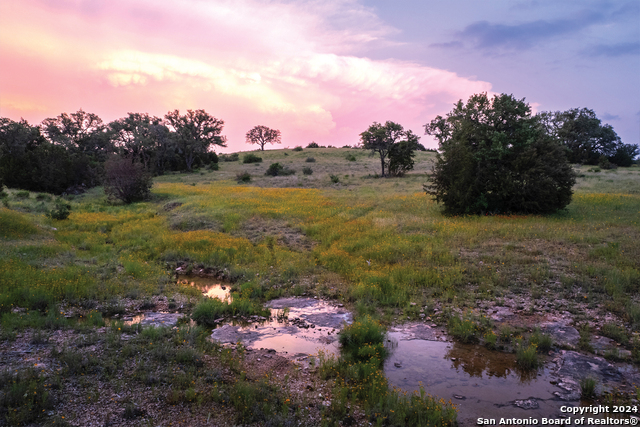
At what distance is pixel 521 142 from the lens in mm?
20266

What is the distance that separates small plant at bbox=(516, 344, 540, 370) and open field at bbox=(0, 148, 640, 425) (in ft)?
3.84

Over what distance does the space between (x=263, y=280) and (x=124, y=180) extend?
2266 cm

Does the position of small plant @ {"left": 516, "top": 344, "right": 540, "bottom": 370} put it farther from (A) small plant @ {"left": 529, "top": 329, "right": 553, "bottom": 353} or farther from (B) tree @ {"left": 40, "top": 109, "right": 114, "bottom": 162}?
(B) tree @ {"left": 40, "top": 109, "right": 114, "bottom": 162}

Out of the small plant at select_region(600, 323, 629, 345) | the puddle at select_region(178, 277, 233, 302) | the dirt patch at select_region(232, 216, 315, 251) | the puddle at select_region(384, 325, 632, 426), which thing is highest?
the dirt patch at select_region(232, 216, 315, 251)

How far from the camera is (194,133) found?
63.6 m

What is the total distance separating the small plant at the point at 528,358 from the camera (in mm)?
6814

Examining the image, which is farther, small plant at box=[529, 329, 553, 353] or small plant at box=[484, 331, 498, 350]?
small plant at box=[484, 331, 498, 350]

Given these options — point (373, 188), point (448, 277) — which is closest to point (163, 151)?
point (373, 188)

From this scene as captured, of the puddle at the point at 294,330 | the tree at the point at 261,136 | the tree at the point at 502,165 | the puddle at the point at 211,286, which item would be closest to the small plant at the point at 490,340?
the puddle at the point at 294,330

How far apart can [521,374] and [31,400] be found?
8.03 meters

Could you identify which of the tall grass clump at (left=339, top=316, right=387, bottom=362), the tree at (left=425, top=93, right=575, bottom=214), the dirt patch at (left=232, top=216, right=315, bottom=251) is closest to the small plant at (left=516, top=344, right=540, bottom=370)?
the tall grass clump at (left=339, top=316, right=387, bottom=362)

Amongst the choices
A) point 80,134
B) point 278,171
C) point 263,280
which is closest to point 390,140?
point 278,171

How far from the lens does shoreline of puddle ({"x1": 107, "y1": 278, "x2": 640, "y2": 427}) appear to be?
581cm

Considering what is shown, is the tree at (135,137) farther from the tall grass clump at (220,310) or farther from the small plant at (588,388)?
the small plant at (588,388)
